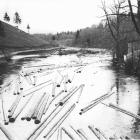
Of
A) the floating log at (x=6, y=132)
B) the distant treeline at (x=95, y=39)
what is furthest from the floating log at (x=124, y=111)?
the distant treeline at (x=95, y=39)

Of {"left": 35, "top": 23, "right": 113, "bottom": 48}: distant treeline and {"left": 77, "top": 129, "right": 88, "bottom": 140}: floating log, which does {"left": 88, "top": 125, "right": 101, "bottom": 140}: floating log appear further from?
{"left": 35, "top": 23, "right": 113, "bottom": 48}: distant treeline

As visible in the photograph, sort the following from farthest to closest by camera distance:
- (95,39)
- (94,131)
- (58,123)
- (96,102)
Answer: (95,39)
(96,102)
(58,123)
(94,131)

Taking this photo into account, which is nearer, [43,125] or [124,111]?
[43,125]

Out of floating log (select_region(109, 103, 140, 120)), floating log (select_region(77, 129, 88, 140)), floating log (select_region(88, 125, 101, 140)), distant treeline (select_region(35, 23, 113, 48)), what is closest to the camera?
floating log (select_region(77, 129, 88, 140))

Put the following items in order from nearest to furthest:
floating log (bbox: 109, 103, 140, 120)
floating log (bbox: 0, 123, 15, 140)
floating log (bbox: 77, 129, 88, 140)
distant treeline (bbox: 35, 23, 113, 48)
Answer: floating log (bbox: 77, 129, 88, 140) → floating log (bbox: 0, 123, 15, 140) → floating log (bbox: 109, 103, 140, 120) → distant treeline (bbox: 35, 23, 113, 48)

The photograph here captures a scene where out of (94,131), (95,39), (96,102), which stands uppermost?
(95,39)

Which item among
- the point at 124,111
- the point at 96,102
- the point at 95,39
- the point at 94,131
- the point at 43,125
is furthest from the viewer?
the point at 95,39

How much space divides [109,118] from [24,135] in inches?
166

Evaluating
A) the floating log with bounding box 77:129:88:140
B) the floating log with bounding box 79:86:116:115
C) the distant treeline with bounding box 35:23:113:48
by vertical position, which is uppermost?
the distant treeline with bounding box 35:23:113:48

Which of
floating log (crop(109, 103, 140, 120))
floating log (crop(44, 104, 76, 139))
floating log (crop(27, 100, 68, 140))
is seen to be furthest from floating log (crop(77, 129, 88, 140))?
floating log (crop(109, 103, 140, 120))

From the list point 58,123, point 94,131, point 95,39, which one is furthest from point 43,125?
point 95,39

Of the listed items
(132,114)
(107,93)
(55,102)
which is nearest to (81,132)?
(132,114)

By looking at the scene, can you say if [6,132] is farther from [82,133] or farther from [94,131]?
[94,131]

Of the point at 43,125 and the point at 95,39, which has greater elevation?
the point at 95,39
